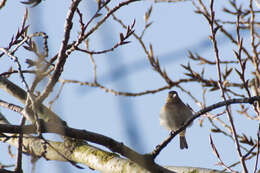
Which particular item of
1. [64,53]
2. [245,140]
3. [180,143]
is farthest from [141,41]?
[180,143]

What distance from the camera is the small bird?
530cm

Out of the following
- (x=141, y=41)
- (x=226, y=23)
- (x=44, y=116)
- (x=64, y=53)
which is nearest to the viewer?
(x=64, y=53)

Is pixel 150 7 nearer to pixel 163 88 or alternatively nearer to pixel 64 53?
pixel 163 88

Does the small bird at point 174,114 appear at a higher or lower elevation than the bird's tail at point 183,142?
higher

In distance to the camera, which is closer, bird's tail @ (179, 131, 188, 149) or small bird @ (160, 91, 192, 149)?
small bird @ (160, 91, 192, 149)

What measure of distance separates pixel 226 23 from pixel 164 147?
2.76 metres

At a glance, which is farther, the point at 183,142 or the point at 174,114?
the point at 183,142

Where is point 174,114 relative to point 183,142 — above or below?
above

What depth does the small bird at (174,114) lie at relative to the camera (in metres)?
5.30

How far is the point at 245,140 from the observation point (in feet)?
11.6

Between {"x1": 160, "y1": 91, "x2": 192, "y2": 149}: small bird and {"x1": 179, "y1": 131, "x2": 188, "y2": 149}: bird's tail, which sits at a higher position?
{"x1": 160, "y1": 91, "x2": 192, "y2": 149}: small bird

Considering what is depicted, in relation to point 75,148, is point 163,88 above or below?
above

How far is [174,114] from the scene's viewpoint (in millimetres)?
5387

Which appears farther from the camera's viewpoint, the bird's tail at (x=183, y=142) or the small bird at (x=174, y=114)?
the bird's tail at (x=183, y=142)
